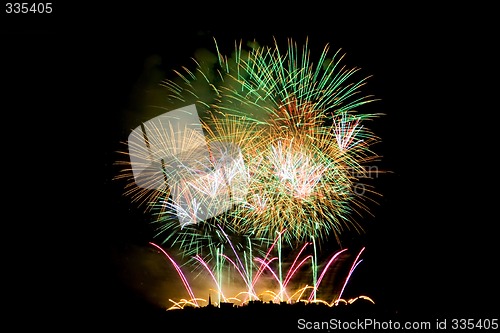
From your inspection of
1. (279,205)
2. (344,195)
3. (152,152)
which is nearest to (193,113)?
(152,152)

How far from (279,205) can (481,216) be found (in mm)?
9009

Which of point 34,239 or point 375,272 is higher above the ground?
point 34,239

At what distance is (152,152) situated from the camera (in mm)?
10719

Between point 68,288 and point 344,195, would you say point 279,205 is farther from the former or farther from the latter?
point 68,288

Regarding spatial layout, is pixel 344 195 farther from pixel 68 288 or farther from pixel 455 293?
pixel 68 288

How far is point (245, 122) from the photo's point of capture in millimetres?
10570

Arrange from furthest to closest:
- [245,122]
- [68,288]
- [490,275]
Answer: [490,275]
[68,288]
[245,122]

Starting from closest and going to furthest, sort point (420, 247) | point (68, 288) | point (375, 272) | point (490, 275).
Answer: point (68, 288) → point (490, 275) → point (375, 272) → point (420, 247)

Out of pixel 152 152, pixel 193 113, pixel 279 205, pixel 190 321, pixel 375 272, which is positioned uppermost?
pixel 193 113

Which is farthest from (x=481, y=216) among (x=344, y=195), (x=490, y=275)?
(x=344, y=195)

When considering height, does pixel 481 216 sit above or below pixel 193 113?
→ below

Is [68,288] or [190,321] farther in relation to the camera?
[68,288]

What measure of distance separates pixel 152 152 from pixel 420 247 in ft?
34.9

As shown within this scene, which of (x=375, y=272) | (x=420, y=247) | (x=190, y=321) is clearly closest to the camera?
(x=190, y=321)
